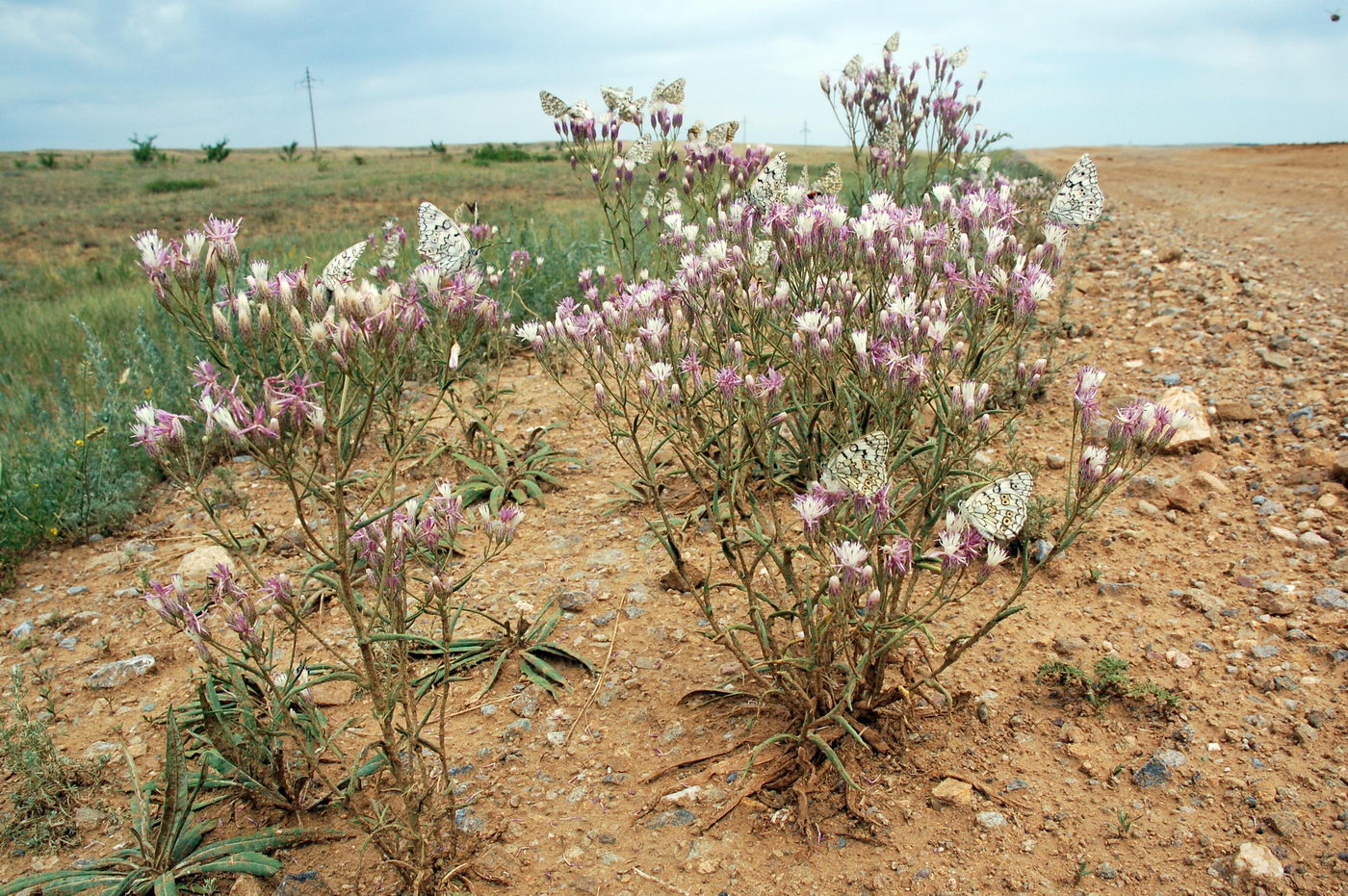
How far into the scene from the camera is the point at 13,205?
80.9 feet

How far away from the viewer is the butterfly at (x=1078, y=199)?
3.29 m

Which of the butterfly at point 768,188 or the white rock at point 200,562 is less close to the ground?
the butterfly at point 768,188

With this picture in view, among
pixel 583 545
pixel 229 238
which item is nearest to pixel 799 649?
pixel 583 545

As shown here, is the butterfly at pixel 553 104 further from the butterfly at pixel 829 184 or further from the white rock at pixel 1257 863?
the white rock at pixel 1257 863

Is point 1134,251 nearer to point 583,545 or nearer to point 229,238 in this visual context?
point 583,545

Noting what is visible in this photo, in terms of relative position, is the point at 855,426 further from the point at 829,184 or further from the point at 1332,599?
the point at 829,184

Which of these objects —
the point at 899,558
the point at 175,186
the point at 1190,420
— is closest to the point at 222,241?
the point at 899,558

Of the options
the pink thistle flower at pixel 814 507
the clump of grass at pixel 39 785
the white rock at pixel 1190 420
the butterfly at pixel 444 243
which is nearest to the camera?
the pink thistle flower at pixel 814 507

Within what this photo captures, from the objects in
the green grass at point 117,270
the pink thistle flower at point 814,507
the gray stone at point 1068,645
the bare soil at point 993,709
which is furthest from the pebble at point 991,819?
the green grass at point 117,270

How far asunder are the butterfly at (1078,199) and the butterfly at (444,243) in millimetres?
2271

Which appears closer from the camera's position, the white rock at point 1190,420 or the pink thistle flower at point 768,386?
the pink thistle flower at point 768,386

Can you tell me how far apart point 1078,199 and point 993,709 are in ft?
6.53

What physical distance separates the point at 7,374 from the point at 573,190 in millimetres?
18808

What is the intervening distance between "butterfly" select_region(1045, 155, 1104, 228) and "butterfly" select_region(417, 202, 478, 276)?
227 centimetres
